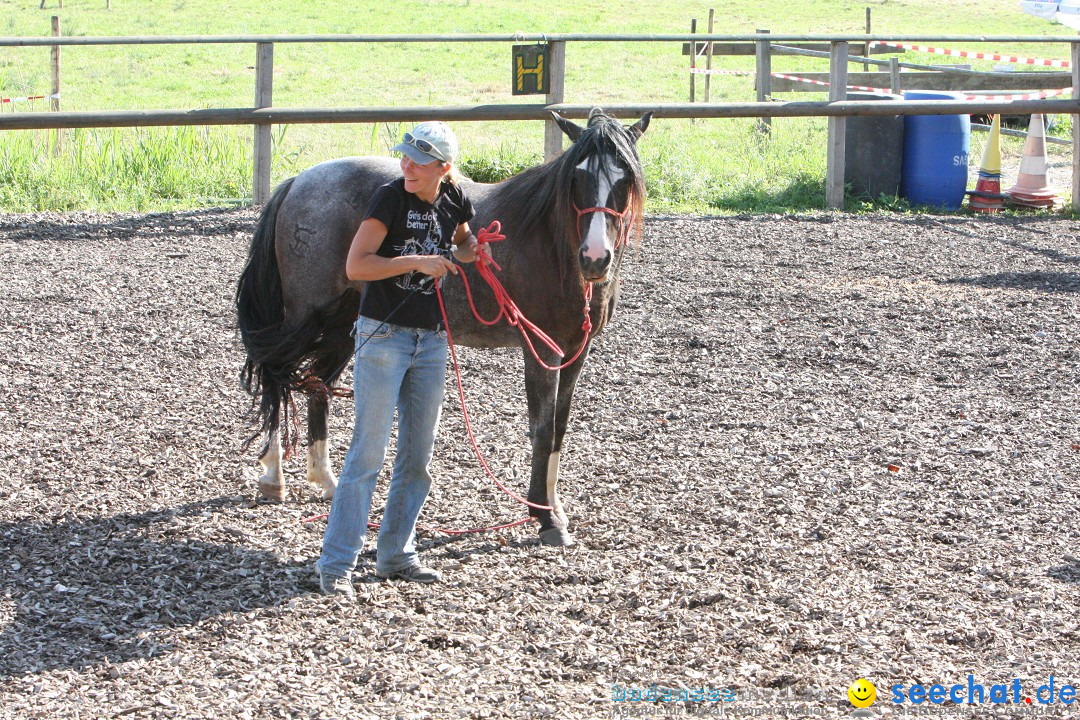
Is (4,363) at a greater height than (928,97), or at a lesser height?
lesser

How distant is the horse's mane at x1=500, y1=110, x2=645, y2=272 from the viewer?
4.16 meters

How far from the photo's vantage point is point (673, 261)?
934cm

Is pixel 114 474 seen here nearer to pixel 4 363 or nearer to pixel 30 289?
pixel 4 363

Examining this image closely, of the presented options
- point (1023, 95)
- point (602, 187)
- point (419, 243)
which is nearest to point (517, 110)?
point (602, 187)

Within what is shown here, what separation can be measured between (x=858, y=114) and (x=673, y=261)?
332 centimetres

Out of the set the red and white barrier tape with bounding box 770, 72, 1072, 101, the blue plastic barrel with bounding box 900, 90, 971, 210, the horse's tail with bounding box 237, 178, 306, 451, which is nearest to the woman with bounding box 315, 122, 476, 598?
the horse's tail with bounding box 237, 178, 306, 451

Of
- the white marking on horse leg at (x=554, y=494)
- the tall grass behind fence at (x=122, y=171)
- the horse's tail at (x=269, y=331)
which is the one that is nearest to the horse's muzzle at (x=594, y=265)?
the white marking on horse leg at (x=554, y=494)

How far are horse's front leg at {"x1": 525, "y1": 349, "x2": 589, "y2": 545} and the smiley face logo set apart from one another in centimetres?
145

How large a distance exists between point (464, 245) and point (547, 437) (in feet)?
3.03

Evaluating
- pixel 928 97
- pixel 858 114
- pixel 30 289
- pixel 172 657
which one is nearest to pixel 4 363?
pixel 30 289

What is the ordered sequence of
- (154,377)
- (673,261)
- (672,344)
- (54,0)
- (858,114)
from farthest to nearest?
(54,0), (858,114), (673,261), (672,344), (154,377)

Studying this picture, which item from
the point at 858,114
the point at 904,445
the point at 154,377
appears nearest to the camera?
the point at 904,445

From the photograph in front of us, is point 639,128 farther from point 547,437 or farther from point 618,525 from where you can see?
point 618,525

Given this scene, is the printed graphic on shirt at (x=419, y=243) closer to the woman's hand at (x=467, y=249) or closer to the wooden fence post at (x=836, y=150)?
the woman's hand at (x=467, y=249)
